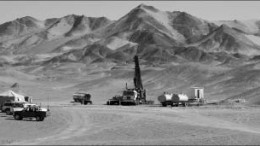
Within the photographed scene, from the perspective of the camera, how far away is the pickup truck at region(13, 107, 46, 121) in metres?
42.4

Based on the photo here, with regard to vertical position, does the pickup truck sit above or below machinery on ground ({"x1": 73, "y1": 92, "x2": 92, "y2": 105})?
below

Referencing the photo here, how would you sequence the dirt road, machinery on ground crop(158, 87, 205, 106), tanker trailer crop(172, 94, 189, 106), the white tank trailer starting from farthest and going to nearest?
1. machinery on ground crop(158, 87, 205, 106)
2. the white tank trailer
3. tanker trailer crop(172, 94, 189, 106)
4. the dirt road

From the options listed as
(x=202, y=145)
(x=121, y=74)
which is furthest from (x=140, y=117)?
(x=121, y=74)

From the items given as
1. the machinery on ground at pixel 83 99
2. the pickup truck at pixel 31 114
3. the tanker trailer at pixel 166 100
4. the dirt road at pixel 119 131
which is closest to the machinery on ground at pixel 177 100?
the tanker trailer at pixel 166 100

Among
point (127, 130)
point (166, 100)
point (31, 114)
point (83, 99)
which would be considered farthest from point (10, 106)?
point (83, 99)

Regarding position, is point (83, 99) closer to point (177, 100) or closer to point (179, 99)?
point (177, 100)

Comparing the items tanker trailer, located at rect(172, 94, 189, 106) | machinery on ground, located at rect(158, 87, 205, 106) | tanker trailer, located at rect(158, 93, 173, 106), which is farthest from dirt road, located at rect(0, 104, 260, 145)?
tanker trailer, located at rect(158, 93, 173, 106)

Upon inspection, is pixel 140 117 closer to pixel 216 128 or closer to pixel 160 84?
pixel 216 128

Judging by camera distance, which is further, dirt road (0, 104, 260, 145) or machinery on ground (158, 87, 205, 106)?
machinery on ground (158, 87, 205, 106)

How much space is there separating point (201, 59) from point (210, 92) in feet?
290

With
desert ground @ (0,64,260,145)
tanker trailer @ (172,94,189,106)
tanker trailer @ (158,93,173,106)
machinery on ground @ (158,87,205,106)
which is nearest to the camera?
desert ground @ (0,64,260,145)

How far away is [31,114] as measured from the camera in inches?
1677

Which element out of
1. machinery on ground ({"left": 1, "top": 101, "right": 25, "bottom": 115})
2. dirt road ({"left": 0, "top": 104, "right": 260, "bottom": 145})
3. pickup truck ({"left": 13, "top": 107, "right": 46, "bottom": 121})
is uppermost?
machinery on ground ({"left": 1, "top": 101, "right": 25, "bottom": 115})

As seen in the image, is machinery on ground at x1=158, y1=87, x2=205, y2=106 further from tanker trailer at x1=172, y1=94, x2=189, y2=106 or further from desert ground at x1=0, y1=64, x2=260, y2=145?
desert ground at x1=0, y1=64, x2=260, y2=145
